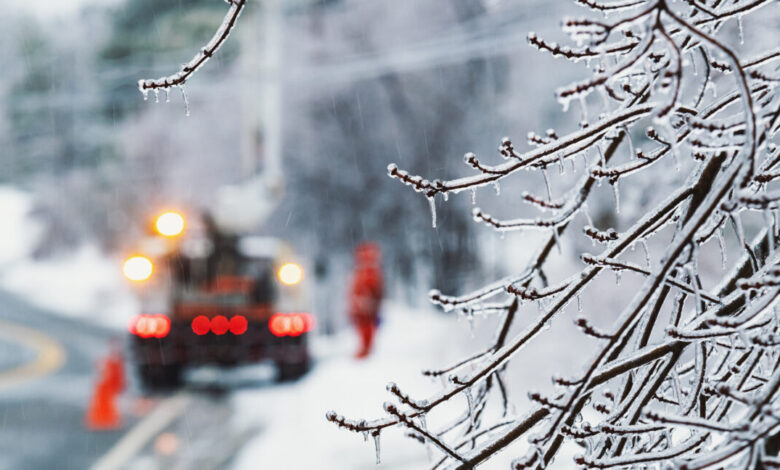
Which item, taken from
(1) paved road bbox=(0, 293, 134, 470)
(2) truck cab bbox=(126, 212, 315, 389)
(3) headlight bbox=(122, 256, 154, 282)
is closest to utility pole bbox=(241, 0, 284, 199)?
(1) paved road bbox=(0, 293, 134, 470)

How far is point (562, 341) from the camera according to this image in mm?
11727

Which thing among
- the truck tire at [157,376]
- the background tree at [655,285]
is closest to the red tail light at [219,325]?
the truck tire at [157,376]

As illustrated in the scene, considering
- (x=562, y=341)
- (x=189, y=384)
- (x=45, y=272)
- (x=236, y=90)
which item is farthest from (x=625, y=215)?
(x=45, y=272)

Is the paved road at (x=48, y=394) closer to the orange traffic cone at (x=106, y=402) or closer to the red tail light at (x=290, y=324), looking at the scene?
the orange traffic cone at (x=106, y=402)

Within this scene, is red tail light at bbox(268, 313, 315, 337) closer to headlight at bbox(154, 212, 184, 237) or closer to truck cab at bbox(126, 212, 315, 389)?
truck cab at bbox(126, 212, 315, 389)

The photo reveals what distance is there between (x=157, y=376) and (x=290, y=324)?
1.73 metres

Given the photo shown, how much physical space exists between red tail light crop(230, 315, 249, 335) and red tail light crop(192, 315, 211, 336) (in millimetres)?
280

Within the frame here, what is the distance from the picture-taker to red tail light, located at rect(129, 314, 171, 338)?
435 inches

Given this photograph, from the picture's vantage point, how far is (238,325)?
37.4 feet

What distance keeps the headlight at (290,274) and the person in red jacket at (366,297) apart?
5.57 feet

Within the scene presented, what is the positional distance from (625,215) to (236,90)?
16.7 metres

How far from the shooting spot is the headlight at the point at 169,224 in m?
11.9

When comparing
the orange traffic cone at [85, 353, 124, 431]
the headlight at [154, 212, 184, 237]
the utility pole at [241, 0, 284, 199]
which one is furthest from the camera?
the utility pole at [241, 0, 284, 199]

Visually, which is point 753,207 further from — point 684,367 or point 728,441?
point 684,367
